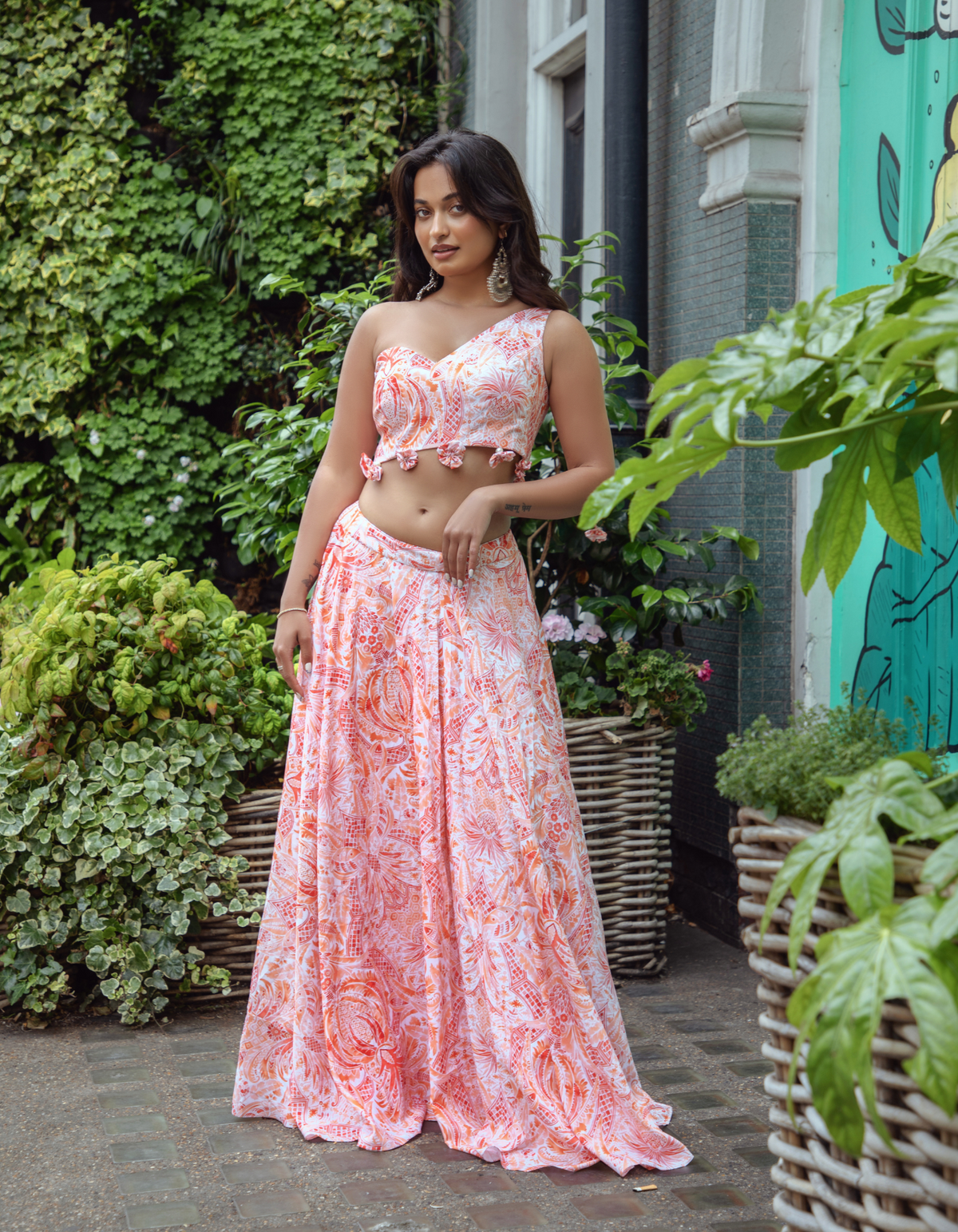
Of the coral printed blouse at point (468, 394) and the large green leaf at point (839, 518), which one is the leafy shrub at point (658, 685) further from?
the large green leaf at point (839, 518)

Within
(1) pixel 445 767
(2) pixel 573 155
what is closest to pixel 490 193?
(1) pixel 445 767

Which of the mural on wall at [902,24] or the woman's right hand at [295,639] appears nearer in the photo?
the woman's right hand at [295,639]

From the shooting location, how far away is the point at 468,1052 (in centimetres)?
256

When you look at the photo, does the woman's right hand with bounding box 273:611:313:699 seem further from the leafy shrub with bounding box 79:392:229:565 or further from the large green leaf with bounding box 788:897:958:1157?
the leafy shrub with bounding box 79:392:229:565

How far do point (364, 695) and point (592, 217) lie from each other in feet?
9.61

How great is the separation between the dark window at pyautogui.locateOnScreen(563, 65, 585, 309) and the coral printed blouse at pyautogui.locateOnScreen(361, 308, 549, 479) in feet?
10.2

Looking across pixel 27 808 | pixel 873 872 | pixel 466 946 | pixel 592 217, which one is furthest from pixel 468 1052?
pixel 592 217

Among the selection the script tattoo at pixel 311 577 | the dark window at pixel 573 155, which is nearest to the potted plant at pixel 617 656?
the script tattoo at pixel 311 577

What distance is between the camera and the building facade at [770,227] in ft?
10.2

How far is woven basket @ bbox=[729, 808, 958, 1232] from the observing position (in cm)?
110

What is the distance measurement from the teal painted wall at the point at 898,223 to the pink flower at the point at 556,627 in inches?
30.1

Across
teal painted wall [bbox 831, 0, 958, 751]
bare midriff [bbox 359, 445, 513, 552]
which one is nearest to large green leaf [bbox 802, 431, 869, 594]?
bare midriff [bbox 359, 445, 513, 552]

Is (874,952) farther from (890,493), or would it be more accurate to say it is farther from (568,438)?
(568,438)

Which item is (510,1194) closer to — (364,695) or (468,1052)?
(468,1052)
